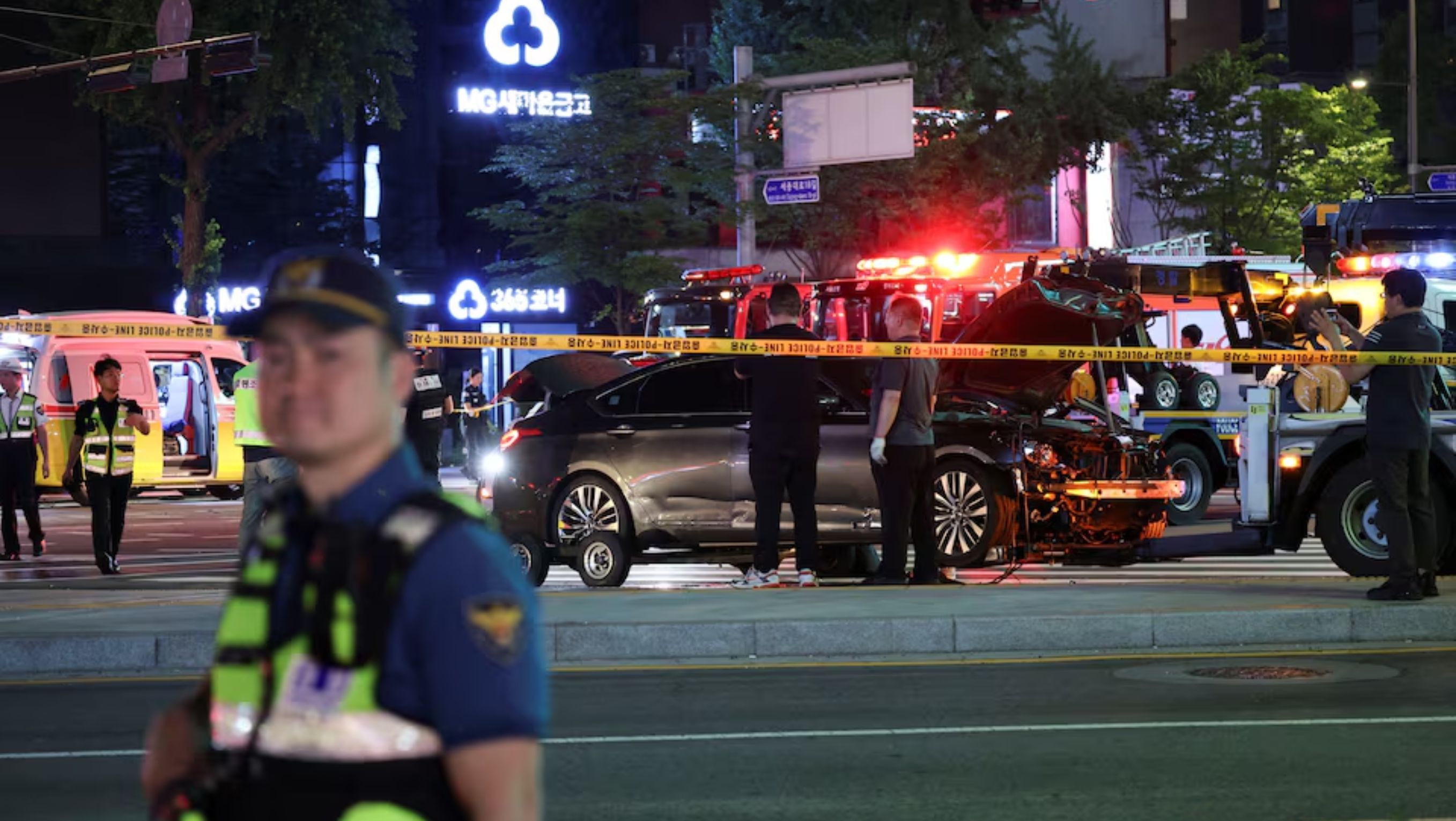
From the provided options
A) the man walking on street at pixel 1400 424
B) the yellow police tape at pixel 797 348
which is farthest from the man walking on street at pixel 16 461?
the man walking on street at pixel 1400 424

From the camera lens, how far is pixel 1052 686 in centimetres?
1047

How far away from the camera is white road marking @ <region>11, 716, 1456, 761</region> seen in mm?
8922

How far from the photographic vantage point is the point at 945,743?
884 centimetres

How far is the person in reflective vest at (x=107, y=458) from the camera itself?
18109 mm

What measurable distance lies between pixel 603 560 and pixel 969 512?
266 cm

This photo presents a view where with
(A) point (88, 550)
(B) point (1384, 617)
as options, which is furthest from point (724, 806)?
(A) point (88, 550)

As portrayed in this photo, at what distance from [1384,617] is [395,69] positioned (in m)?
34.9

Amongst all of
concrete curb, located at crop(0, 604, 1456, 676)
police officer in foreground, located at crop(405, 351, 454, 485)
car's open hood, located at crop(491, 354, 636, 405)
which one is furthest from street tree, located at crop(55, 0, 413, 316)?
concrete curb, located at crop(0, 604, 1456, 676)

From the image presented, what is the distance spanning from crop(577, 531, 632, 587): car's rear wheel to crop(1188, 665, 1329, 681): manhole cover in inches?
215

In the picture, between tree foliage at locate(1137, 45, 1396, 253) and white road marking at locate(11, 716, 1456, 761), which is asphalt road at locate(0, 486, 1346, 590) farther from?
tree foliage at locate(1137, 45, 1396, 253)

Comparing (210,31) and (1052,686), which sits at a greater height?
(210,31)

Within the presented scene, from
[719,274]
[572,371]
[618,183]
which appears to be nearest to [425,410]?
[572,371]

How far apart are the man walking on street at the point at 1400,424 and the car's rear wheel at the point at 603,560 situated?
5.38m

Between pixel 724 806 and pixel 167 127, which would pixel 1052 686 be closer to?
pixel 724 806
